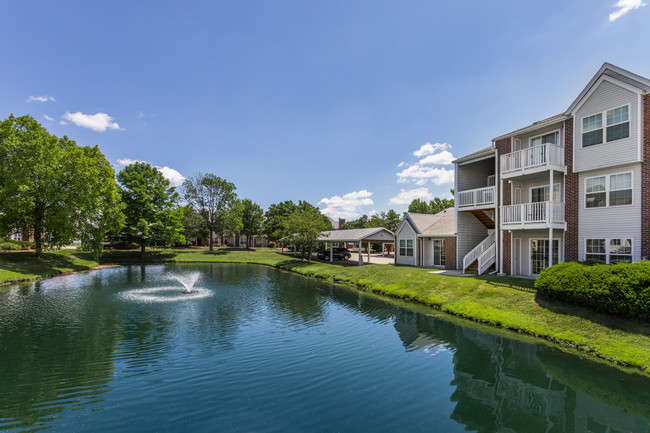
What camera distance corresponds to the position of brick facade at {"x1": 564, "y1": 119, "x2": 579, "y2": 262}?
50.0 ft

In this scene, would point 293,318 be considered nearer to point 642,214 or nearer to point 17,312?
point 17,312

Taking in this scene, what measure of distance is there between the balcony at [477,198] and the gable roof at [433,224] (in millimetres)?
3657

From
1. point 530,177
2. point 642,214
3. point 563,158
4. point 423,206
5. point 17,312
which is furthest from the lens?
point 423,206

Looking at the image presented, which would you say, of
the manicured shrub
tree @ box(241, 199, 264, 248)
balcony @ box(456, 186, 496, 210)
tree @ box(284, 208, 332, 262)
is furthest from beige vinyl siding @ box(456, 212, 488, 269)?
tree @ box(241, 199, 264, 248)

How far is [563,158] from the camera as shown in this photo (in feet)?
51.6

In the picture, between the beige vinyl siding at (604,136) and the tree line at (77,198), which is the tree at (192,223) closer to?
the tree line at (77,198)

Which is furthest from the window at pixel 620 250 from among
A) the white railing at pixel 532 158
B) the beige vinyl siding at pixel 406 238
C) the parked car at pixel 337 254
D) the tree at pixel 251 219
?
the tree at pixel 251 219

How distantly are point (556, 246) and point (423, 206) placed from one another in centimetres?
4184

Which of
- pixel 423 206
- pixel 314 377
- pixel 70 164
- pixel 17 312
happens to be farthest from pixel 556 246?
pixel 423 206

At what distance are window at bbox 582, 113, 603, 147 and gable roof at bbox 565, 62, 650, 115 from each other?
883 millimetres

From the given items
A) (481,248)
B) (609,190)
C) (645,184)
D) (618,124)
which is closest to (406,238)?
(481,248)

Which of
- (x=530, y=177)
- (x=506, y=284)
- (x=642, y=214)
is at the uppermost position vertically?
(x=530, y=177)

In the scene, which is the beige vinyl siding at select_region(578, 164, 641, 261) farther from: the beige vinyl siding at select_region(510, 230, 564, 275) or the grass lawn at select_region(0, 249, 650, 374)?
the grass lawn at select_region(0, 249, 650, 374)

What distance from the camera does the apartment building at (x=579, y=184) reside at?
13.1 meters
